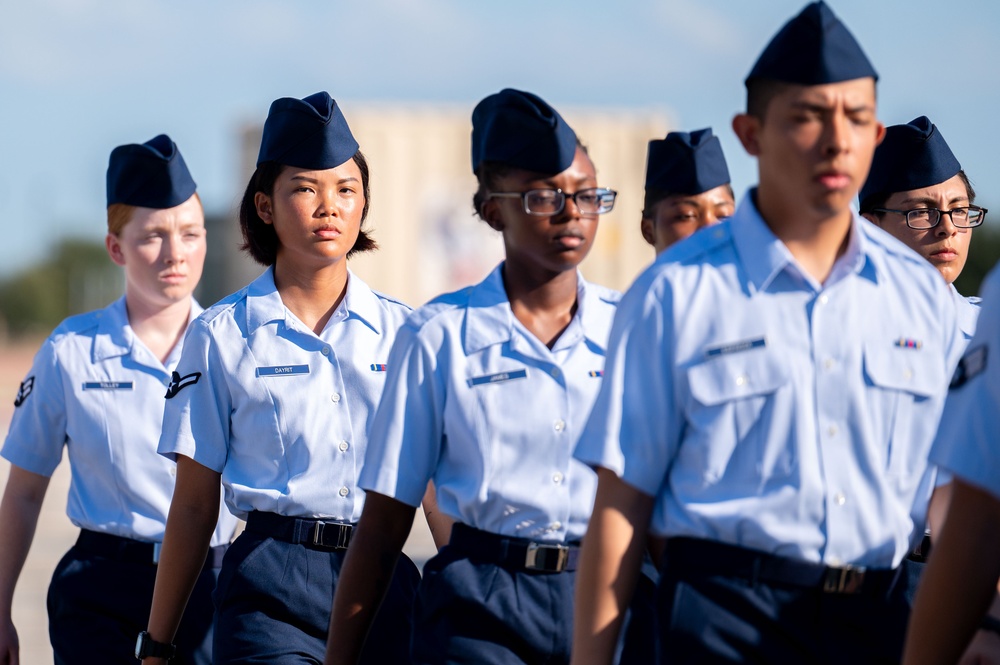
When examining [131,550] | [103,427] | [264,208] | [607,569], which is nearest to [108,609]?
[131,550]

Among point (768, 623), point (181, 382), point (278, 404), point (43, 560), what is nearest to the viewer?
point (768, 623)

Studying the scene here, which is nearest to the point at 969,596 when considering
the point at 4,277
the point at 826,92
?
the point at 826,92

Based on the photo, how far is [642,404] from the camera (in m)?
2.98

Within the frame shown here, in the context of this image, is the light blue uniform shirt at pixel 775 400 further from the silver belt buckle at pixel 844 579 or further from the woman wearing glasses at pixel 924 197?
the woman wearing glasses at pixel 924 197

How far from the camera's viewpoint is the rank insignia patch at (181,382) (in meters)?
4.40

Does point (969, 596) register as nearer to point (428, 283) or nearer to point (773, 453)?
point (773, 453)

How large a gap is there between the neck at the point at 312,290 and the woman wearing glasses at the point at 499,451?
0.86m

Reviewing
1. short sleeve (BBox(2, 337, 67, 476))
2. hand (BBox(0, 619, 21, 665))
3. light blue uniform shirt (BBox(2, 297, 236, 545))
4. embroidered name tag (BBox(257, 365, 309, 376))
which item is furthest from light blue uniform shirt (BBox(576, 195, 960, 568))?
hand (BBox(0, 619, 21, 665))

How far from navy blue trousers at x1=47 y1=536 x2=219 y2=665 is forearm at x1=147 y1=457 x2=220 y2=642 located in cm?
47

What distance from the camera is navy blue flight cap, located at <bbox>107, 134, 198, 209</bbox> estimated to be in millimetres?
5480

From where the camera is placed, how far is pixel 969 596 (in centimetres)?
270

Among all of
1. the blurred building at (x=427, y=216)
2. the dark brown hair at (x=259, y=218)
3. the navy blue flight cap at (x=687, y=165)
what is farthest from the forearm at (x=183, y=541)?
the blurred building at (x=427, y=216)

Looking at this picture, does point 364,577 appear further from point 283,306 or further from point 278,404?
point 283,306

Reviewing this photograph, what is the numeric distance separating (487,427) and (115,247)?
8.26 feet
